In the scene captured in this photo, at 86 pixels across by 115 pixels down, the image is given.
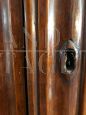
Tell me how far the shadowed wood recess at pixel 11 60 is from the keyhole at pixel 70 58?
0.12 metres

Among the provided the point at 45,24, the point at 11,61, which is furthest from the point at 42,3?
the point at 11,61

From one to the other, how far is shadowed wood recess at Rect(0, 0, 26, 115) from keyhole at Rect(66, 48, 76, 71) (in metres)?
0.12

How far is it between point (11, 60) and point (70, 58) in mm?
A: 150

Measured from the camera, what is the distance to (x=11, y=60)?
394mm

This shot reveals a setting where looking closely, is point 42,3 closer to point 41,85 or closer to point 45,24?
point 45,24

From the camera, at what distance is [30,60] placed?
1.21 feet

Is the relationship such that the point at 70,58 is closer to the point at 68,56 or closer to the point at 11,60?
the point at 68,56

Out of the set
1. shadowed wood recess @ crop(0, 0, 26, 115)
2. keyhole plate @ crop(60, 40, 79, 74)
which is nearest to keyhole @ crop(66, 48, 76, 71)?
keyhole plate @ crop(60, 40, 79, 74)

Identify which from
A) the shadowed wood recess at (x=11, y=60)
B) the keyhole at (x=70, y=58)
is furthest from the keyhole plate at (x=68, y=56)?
the shadowed wood recess at (x=11, y=60)

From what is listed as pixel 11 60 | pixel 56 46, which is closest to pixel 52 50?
pixel 56 46

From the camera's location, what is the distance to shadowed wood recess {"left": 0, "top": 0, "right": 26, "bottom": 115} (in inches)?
14.5

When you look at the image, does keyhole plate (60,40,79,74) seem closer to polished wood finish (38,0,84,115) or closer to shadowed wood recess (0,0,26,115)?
polished wood finish (38,0,84,115)

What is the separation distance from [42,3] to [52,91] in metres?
0.18

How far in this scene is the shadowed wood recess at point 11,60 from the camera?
1.21ft
